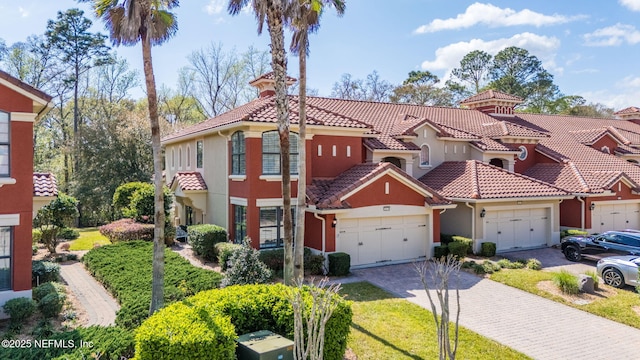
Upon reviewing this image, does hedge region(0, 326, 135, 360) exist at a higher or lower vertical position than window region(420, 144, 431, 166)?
lower

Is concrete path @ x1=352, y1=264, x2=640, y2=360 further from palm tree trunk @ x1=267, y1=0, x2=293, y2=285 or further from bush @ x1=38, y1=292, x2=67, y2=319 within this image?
bush @ x1=38, y1=292, x2=67, y2=319

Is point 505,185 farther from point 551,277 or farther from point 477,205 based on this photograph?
point 551,277

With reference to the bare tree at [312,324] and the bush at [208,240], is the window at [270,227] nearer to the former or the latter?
the bush at [208,240]

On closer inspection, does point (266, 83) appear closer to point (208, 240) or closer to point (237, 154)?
point (237, 154)

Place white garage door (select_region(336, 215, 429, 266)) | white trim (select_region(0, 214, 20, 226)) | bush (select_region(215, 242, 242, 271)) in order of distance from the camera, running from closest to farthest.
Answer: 1. white trim (select_region(0, 214, 20, 226))
2. bush (select_region(215, 242, 242, 271))
3. white garage door (select_region(336, 215, 429, 266))

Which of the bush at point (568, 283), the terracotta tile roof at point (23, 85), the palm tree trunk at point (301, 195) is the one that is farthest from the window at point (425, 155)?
the terracotta tile roof at point (23, 85)

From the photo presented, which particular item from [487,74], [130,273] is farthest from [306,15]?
[487,74]

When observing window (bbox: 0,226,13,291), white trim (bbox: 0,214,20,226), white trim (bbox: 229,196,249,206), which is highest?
white trim (bbox: 229,196,249,206)

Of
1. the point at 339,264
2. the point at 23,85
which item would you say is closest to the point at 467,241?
the point at 339,264

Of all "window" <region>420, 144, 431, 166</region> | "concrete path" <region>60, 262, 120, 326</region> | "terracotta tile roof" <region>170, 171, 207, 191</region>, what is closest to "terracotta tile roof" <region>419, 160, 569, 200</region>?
"window" <region>420, 144, 431, 166</region>

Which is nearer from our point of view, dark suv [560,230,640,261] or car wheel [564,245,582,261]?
dark suv [560,230,640,261]
